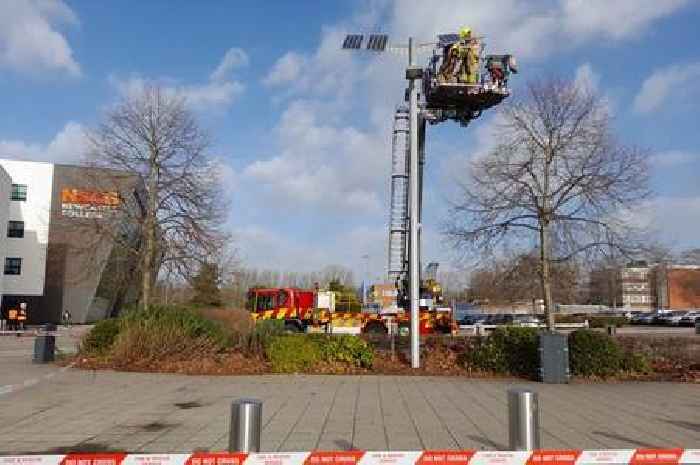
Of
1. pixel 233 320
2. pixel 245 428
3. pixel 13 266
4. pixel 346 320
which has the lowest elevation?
pixel 245 428

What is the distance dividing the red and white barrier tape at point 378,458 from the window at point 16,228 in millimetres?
61126

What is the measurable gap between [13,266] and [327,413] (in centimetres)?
5676

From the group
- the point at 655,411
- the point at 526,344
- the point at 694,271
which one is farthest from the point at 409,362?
the point at 694,271

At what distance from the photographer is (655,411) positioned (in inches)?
429

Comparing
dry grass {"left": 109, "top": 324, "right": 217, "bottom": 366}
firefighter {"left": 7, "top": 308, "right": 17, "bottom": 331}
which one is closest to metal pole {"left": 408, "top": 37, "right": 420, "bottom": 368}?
dry grass {"left": 109, "top": 324, "right": 217, "bottom": 366}

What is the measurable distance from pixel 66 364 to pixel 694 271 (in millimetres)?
95823

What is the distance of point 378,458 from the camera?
15.0ft

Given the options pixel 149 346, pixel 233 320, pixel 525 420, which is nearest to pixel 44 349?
pixel 149 346

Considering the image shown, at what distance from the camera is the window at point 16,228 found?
191ft

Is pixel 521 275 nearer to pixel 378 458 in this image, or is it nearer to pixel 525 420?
pixel 525 420

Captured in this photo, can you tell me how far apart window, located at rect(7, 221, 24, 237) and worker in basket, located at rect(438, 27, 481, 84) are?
52.9 m

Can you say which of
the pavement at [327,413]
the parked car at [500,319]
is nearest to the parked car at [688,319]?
the parked car at [500,319]

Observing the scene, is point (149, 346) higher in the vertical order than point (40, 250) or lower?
lower

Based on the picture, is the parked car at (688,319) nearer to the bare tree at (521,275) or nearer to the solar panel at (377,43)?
the bare tree at (521,275)
